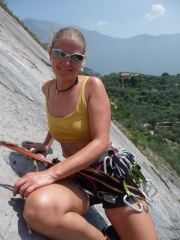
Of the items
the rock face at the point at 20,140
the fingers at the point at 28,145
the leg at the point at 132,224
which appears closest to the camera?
the rock face at the point at 20,140

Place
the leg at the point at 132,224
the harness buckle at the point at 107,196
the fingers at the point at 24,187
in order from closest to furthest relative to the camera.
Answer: the fingers at the point at 24,187, the leg at the point at 132,224, the harness buckle at the point at 107,196

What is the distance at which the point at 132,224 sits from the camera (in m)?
3.29

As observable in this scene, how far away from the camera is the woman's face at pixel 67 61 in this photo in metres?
3.35

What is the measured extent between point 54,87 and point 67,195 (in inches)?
53.0

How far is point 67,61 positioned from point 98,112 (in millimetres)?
584

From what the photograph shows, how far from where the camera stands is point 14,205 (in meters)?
3.20

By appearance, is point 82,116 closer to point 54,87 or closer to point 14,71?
point 54,87

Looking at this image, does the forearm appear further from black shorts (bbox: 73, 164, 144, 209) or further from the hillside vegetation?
the hillside vegetation

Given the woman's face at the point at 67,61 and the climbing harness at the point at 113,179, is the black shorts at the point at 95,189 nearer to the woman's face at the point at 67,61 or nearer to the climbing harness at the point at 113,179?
the climbing harness at the point at 113,179

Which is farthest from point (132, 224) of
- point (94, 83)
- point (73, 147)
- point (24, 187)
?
point (94, 83)

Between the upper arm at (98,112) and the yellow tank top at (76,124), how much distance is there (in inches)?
3.3

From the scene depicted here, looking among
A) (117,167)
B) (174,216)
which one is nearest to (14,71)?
(117,167)

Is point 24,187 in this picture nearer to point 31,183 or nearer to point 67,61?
point 31,183

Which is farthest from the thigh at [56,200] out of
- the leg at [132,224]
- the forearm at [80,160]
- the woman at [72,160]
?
the leg at [132,224]
